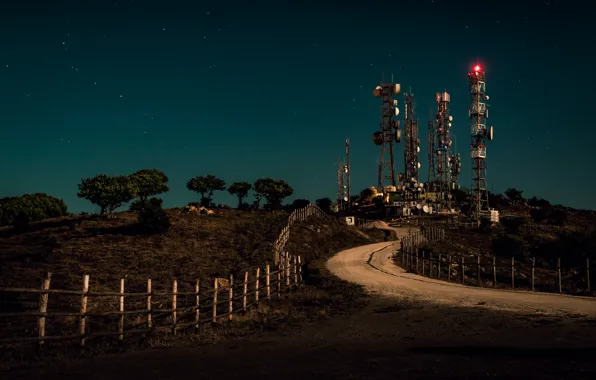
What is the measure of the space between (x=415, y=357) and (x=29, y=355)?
9076 millimetres

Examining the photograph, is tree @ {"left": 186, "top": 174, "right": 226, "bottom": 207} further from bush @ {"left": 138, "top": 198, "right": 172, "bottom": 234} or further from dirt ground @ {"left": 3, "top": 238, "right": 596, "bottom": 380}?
dirt ground @ {"left": 3, "top": 238, "right": 596, "bottom": 380}

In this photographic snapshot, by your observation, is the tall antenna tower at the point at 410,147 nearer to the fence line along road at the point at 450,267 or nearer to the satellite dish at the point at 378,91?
the satellite dish at the point at 378,91

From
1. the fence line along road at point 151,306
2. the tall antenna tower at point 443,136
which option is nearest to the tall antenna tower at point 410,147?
the tall antenna tower at point 443,136

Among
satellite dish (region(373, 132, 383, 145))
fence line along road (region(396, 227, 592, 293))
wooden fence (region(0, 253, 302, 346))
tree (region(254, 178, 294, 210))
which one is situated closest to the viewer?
wooden fence (region(0, 253, 302, 346))

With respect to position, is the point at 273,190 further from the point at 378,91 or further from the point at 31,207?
the point at 31,207

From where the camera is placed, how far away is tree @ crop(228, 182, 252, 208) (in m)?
104

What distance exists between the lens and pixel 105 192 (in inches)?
2832

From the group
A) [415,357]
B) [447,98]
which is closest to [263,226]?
[415,357]

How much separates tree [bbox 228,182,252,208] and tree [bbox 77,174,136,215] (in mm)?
29377

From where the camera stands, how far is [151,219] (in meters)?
51.5

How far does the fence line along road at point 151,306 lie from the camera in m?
12.8

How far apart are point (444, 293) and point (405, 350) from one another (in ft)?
37.6

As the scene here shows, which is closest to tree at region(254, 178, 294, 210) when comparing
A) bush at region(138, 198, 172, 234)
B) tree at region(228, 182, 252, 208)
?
tree at region(228, 182, 252, 208)

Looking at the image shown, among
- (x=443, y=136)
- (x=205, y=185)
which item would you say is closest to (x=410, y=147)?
(x=443, y=136)
